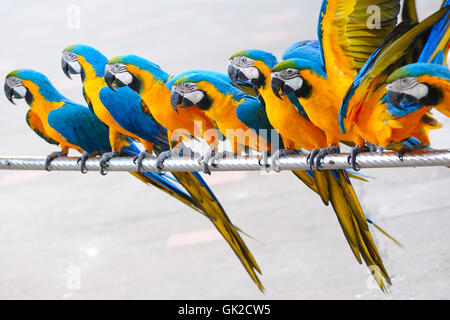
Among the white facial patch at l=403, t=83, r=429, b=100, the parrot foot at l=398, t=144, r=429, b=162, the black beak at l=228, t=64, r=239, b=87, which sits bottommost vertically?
the parrot foot at l=398, t=144, r=429, b=162

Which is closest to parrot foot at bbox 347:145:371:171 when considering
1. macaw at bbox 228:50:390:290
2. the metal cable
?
the metal cable

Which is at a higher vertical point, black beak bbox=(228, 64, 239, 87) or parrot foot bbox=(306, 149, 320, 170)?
black beak bbox=(228, 64, 239, 87)

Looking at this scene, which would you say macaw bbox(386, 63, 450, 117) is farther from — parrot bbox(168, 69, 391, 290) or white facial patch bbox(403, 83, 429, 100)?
parrot bbox(168, 69, 391, 290)

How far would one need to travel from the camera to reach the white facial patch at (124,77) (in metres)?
1.53

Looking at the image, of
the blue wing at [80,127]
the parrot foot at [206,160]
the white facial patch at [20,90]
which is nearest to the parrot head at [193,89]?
the parrot foot at [206,160]

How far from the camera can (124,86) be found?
1.57 m

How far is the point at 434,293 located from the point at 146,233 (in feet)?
5.84

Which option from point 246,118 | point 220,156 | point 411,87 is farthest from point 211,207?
point 411,87

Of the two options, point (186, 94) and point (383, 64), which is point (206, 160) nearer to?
point (186, 94)

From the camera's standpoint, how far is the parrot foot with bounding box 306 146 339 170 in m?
1.40

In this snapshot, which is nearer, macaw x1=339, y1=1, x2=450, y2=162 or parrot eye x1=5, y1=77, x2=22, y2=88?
macaw x1=339, y1=1, x2=450, y2=162

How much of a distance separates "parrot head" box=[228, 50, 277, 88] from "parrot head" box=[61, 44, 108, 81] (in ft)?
1.31

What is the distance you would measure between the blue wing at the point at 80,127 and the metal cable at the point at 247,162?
0.05 m
